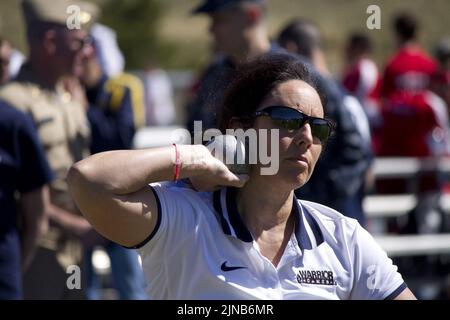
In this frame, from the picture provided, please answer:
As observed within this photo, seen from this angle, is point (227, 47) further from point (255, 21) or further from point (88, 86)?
point (88, 86)

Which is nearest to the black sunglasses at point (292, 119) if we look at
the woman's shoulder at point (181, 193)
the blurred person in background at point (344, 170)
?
the woman's shoulder at point (181, 193)

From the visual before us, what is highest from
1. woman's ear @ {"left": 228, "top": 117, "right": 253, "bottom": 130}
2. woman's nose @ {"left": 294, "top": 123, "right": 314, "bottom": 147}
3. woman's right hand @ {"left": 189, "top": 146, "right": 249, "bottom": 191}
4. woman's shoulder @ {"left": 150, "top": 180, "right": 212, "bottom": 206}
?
woman's ear @ {"left": 228, "top": 117, "right": 253, "bottom": 130}

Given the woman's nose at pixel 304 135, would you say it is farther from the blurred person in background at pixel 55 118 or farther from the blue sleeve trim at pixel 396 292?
the blurred person in background at pixel 55 118

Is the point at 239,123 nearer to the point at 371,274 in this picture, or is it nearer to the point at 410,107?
the point at 371,274

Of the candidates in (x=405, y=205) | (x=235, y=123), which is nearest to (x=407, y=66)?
(x=405, y=205)

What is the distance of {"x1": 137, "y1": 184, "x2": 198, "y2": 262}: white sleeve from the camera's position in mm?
3271

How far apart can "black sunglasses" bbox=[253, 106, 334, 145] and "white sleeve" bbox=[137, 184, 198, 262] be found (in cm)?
40

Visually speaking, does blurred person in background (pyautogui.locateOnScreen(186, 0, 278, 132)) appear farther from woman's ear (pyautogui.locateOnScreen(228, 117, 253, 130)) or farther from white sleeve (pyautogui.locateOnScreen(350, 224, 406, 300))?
white sleeve (pyautogui.locateOnScreen(350, 224, 406, 300))

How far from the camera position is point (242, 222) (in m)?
3.42

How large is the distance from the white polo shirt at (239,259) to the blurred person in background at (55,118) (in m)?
2.44

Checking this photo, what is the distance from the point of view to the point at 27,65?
6109 millimetres

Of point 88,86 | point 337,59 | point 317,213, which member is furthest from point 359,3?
point 317,213

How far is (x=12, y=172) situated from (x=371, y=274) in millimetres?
2325

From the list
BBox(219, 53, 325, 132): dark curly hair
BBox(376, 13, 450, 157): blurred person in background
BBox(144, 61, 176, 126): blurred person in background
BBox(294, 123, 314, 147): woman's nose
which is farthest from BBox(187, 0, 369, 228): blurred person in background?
BBox(144, 61, 176, 126): blurred person in background
